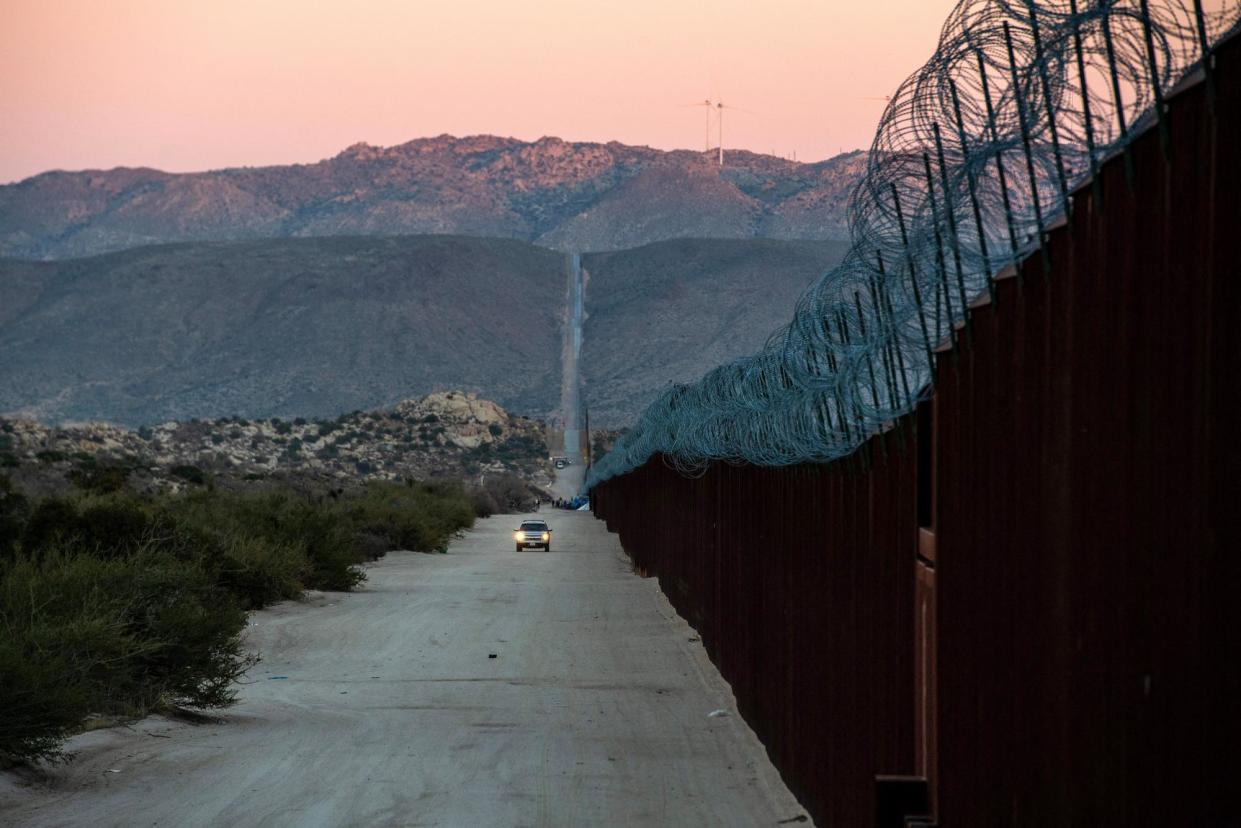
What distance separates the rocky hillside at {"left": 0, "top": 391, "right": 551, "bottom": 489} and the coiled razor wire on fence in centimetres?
7562

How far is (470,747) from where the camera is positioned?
13047 mm

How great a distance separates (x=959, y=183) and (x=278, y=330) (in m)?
154

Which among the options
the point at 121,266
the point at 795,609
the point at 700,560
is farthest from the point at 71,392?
the point at 795,609

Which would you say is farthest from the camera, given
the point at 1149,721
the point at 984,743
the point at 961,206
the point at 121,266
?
the point at 121,266

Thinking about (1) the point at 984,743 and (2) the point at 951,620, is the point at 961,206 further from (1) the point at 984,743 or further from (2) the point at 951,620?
(1) the point at 984,743

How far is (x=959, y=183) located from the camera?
20.0 feet

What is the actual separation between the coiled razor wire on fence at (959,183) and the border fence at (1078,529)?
118mm

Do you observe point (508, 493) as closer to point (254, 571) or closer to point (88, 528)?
point (254, 571)

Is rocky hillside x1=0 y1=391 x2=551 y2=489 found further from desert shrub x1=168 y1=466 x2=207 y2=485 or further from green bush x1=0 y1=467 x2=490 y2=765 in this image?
green bush x1=0 y1=467 x2=490 y2=765

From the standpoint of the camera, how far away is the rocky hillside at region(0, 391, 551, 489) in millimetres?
94375

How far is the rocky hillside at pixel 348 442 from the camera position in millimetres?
94375

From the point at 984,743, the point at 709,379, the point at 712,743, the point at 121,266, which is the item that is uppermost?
the point at 121,266

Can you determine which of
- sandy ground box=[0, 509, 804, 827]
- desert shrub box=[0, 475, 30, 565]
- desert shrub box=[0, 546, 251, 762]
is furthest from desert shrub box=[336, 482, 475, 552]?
desert shrub box=[0, 546, 251, 762]

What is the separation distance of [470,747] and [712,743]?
1.90 meters
